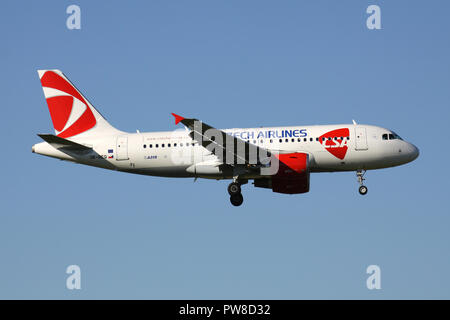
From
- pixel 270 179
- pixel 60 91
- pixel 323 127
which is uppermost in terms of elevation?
pixel 60 91

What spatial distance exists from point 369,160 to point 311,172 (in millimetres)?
4154

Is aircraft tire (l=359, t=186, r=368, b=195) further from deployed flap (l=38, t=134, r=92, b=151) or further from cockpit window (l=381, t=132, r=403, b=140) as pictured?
deployed flap (l=38, t=134, r=92, b=151)

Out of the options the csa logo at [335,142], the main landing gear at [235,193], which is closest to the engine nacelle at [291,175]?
the csa logo at [335,142]

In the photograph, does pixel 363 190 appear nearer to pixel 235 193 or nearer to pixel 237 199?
pixel 237 199

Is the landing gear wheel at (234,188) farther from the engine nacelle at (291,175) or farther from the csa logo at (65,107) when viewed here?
the csa logo at (65,107)

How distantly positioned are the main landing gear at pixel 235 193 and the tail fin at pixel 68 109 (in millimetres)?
10565

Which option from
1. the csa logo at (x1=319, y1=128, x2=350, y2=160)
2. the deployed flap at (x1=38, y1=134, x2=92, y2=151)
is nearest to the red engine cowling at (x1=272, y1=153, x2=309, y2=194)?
the csa logo at (x1=319, y1=128, x2=350, y2=160)

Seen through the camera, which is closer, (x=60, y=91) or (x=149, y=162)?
(x=149, y=162)

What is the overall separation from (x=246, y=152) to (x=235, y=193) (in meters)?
3.43

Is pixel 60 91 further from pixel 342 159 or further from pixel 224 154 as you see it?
pixel 342 159

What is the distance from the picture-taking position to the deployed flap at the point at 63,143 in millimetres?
54216

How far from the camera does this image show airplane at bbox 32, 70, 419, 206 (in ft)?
173

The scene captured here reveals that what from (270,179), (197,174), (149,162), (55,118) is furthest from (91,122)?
(270,179)

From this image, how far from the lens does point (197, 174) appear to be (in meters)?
54.6
